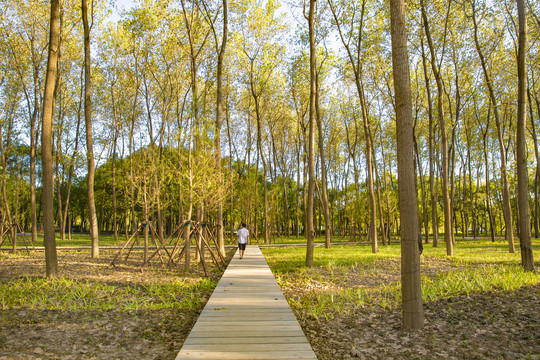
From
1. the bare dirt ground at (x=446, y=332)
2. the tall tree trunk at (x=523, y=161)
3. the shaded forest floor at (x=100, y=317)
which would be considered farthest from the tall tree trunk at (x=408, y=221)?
the tall tree trunk at (x=523, y=161)

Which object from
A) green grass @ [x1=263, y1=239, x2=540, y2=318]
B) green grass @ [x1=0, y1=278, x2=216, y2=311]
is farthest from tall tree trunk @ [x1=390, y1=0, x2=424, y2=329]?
green grass @ [x1=0, y1=278, x2=216, y2=311]

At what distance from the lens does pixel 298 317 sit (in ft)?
18.9

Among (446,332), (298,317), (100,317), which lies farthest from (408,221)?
(100,317)

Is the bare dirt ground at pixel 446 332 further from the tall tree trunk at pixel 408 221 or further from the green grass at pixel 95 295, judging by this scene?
the green grass at pixel 95 295

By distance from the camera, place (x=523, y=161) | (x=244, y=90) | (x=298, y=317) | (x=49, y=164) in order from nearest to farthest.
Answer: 1. (x=298, y=317)
2. (x=49, y=164)
3. (x=523, y=161)
4. (x=244, y=90)

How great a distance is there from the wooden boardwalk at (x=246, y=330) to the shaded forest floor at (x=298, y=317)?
1.19 feet

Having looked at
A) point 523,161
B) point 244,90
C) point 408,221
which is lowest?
point 408,221

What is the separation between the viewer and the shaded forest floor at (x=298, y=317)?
4215mm

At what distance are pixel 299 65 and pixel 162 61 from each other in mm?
8299

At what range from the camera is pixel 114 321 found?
17.6 feet

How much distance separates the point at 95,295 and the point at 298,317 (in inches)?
162

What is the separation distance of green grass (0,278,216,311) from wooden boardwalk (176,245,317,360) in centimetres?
83

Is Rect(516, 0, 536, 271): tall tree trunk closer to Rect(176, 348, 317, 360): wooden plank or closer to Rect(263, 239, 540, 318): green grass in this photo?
Rect(263, 239, 540, 318): green grass

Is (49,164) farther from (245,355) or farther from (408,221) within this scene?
(408,221)
